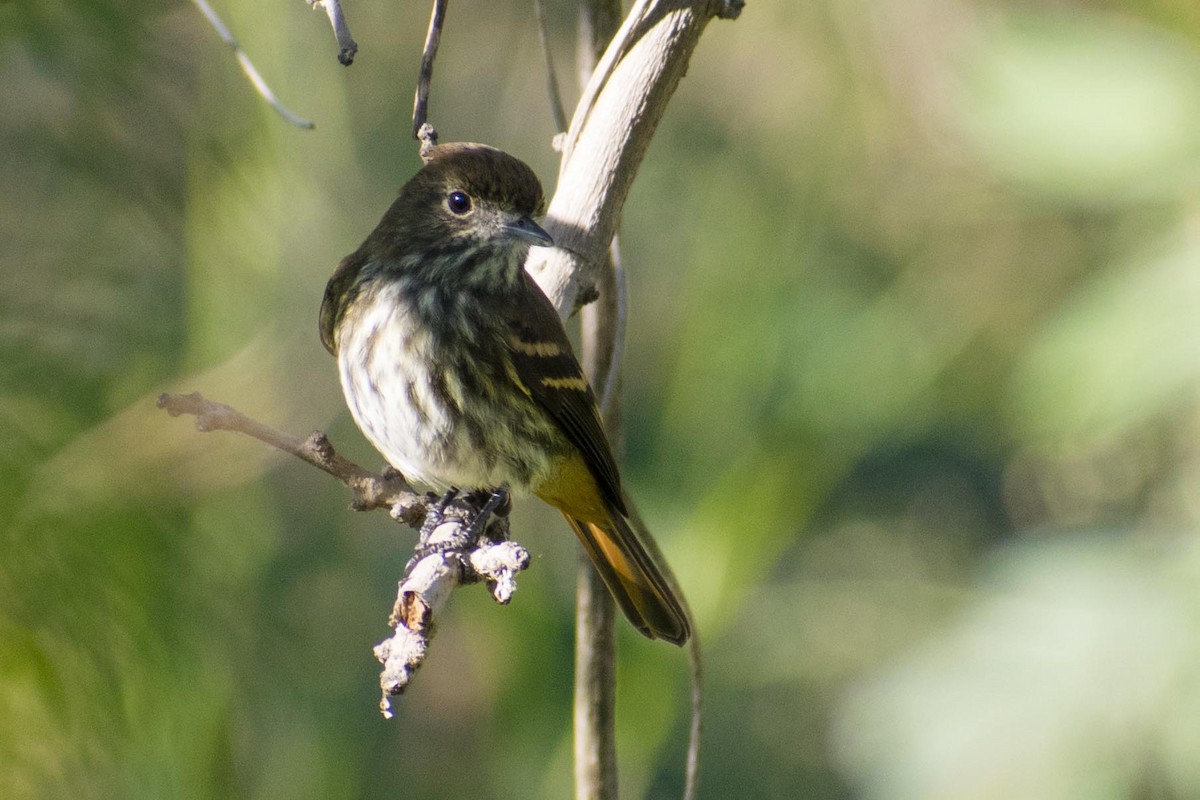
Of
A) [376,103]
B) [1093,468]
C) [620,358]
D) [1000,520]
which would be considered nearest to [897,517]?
[1000,520]

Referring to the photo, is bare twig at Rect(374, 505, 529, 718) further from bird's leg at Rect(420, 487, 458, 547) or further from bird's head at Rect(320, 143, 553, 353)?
bird's head at Rect(320, 143, 553, 353)

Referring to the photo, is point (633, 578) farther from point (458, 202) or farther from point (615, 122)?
point (615, 122)

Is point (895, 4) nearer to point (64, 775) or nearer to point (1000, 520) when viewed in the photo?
point (1000, 520)

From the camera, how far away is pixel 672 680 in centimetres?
324

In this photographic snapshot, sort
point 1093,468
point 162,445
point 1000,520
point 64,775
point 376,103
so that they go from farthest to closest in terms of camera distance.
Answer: point 1000,520 < point 376,103 < point 1093,468 < point 162,445 < point 64,775

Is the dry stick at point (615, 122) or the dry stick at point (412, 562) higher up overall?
the dry stick at point (615, 122)

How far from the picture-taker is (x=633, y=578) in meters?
2.76

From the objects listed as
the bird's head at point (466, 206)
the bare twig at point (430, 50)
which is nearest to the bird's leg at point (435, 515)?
the bird's head at point (466, 206)

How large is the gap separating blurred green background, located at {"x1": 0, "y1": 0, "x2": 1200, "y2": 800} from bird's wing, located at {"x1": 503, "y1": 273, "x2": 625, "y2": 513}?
1.86 feet

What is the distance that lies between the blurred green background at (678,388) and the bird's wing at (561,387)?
0.57m

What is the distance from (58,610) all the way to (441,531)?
79 centimetres

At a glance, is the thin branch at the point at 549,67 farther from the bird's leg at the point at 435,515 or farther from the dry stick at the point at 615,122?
the bird's leg at the point at 435,515

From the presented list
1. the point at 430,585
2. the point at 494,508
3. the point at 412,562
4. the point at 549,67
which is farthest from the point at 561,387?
the point at 430,585

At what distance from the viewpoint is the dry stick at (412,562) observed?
64.5 inches
